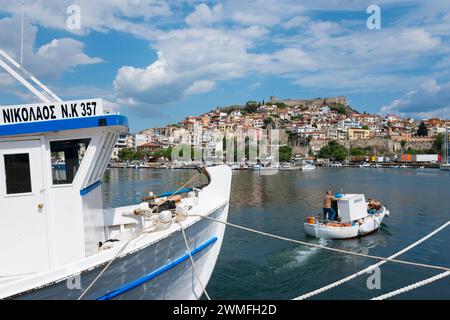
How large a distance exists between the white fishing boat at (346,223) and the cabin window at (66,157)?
1294 centimetres

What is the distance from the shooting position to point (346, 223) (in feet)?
55.5

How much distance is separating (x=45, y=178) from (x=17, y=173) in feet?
1.38

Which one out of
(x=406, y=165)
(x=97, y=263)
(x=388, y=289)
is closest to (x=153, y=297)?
(x=97, y=263)

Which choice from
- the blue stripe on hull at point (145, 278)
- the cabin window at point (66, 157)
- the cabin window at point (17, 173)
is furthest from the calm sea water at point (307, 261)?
the cabin window at point (17, 173)

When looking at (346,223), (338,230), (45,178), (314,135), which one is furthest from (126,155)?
(45,178)

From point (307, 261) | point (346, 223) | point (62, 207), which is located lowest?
point (307, 261)

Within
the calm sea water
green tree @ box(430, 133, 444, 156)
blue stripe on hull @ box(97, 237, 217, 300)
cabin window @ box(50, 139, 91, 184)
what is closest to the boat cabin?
cabin window @ box(50, 139, 91, 184)

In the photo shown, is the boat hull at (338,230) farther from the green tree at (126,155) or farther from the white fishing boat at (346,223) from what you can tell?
the green tree at (126,155)

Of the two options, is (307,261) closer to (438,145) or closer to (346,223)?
(346,223)

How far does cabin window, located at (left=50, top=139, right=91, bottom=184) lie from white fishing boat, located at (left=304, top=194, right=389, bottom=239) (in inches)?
509

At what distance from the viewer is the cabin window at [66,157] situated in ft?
19.1
